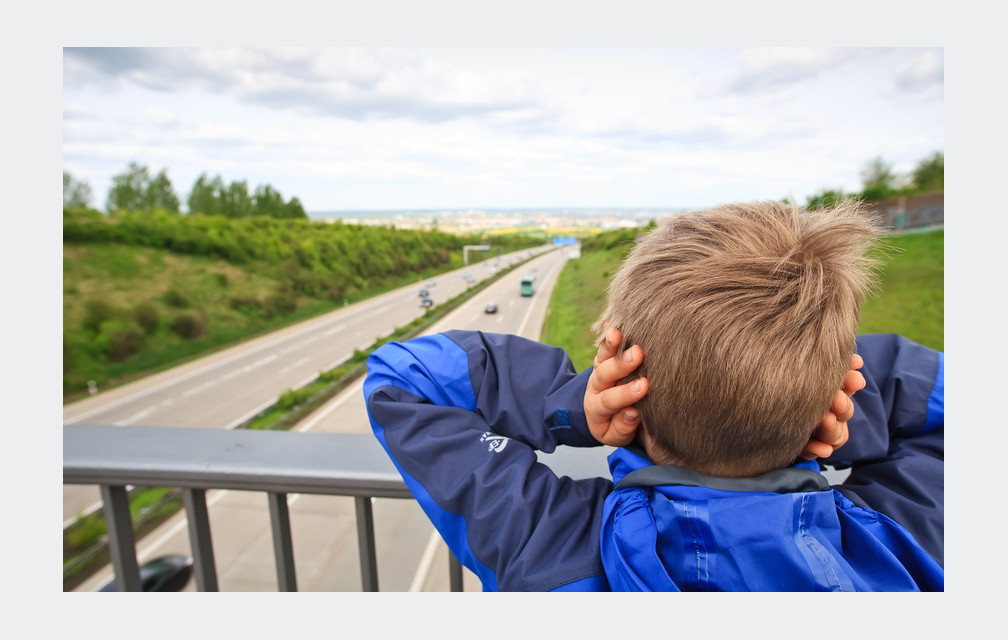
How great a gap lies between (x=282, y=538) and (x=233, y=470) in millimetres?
181

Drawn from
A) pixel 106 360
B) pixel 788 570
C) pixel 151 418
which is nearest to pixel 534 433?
pixel 788 570

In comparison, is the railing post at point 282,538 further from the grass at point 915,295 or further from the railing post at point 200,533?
the grass at point 915,295

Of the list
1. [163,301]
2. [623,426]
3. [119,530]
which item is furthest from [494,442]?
[163,301]

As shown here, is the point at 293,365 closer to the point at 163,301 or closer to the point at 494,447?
the point at 163,301

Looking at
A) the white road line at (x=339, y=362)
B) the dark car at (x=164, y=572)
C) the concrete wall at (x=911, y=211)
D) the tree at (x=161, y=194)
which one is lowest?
the dark car at (x=164, y=572)

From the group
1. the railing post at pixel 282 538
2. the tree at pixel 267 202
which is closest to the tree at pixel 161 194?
the tree at pixel 267 202

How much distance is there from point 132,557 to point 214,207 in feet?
3.18

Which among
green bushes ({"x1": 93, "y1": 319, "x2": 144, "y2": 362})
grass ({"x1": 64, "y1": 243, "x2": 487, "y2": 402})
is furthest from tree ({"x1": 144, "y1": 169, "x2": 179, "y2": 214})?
green bushes ({"x1": 93, "y1": 319, "x2": 144, "y2": 362})

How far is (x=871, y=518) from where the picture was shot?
0.50 m

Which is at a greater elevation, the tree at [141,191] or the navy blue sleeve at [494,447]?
the tree at [141,191]

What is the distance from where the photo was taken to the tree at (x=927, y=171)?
1082mm

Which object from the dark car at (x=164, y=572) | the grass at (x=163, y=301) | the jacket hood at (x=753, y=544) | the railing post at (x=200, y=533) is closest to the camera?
the jacket hood at (x=753, y=544)

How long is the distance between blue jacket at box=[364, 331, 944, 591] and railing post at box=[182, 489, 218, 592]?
51 centimetres

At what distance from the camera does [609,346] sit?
0.51m
